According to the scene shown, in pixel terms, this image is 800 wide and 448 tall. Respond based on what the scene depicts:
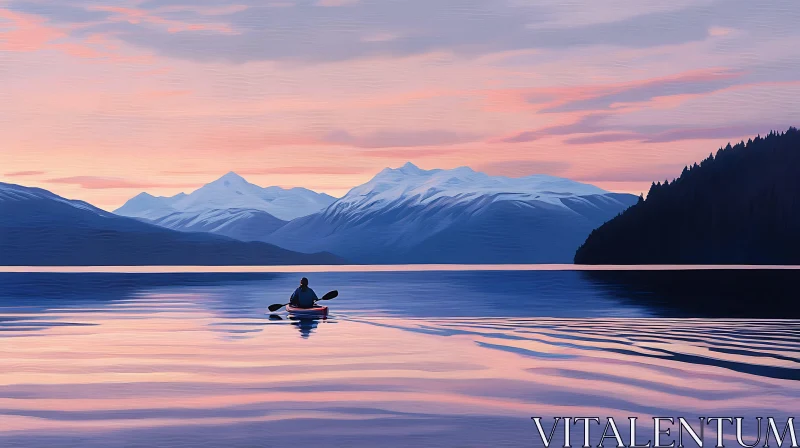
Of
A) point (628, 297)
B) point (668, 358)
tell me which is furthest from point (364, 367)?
point (628, 297)

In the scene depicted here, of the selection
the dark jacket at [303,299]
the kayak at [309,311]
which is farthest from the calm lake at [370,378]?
the dark jacket at [303,299]

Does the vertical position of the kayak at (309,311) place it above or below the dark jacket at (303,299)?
below

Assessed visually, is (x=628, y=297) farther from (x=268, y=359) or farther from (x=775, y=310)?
(x=268, y=359)

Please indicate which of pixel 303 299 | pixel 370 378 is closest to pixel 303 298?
pixel 303 299


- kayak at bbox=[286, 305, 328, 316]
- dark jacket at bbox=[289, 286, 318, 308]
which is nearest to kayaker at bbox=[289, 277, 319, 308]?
dark jacket at bbox=[289, 286, 318, 308]

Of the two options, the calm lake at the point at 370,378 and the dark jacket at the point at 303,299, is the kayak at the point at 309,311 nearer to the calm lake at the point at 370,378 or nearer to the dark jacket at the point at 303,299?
the dark jacket at the point at 303,299

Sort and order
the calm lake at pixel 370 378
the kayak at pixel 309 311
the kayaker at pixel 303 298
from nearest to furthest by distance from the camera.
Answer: the calm lake at pixel 370 378 < the kayak at pixel 309 311 < the kayaker at pixel 303 298

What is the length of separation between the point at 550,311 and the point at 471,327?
69.9 feet

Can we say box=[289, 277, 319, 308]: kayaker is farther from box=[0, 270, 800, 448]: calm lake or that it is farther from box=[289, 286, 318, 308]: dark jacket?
box=[0, 270, 800, 448]: calm lake

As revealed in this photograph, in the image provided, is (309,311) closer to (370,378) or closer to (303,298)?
(303,298)

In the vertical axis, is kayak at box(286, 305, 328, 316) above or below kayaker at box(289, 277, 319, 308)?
below

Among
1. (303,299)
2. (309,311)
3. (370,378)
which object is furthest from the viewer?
(303,299)

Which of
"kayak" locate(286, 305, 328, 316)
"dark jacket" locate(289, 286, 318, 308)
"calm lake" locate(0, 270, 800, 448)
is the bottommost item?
"calm lake" locate(0, 270, 800, 448)

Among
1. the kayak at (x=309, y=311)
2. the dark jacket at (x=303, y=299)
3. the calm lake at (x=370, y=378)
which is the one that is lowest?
the calm lake at (x=370, y=378)
